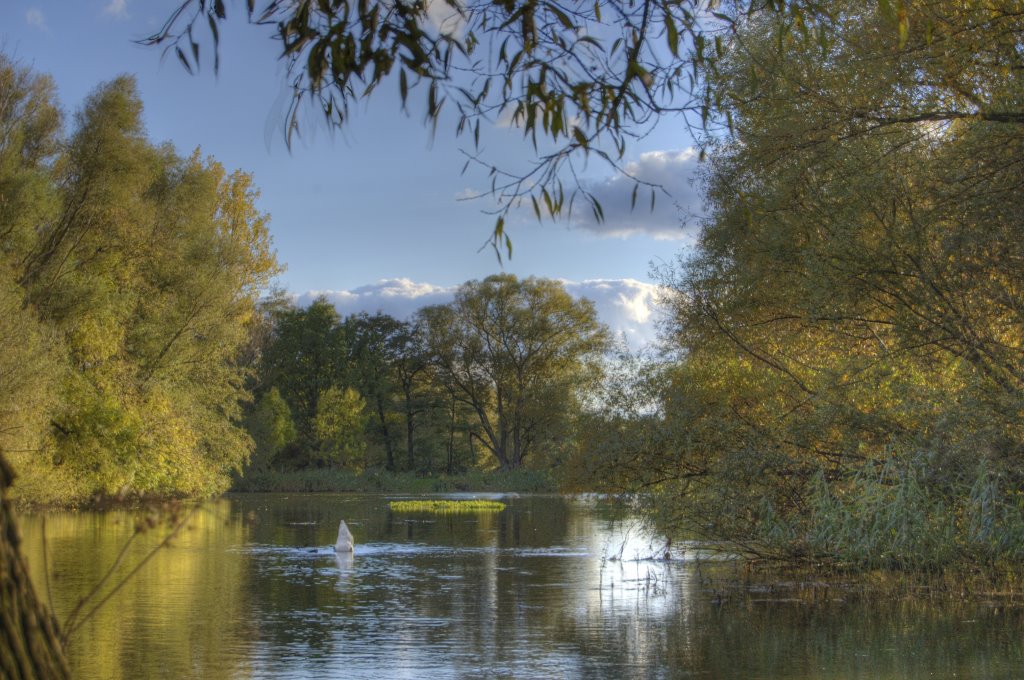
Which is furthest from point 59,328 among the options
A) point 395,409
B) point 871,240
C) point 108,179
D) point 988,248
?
point 395,409

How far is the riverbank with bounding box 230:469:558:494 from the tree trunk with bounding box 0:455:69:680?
166 feet

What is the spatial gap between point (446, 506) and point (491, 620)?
2798 centimetres

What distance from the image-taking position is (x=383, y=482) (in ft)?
191

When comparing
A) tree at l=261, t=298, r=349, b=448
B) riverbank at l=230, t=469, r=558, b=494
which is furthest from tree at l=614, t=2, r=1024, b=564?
tree at l=261, t=298, r=349, b=448

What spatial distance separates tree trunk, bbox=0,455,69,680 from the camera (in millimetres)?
3326

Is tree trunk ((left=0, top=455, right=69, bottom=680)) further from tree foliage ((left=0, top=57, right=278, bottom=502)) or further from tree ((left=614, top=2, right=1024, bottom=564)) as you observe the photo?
tree foliage ((left=0, top=57, right=278, bottom=502))

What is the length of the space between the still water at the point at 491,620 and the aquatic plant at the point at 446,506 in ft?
54.3

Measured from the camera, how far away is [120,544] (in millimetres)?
22922

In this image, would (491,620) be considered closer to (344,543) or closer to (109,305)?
(344,543)

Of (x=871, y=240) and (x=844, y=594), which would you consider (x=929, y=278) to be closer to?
(x=871, y=240)

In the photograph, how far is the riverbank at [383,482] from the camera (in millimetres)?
53716

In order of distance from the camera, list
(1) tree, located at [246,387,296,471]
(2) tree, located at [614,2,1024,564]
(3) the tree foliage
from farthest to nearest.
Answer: (1) tree, located at [246,387,296,471]
(3) the tree foliage
(2) tree, located at [614,2,1024,564]

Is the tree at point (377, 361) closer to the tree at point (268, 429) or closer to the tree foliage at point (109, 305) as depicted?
the tree at point (268, 429)

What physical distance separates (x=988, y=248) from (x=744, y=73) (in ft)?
19.9
